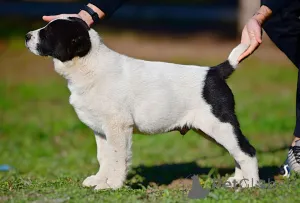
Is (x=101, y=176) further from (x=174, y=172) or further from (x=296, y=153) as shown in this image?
(x=296, y=153)

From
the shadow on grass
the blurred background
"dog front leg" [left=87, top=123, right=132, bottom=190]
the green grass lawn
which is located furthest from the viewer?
the blurred background

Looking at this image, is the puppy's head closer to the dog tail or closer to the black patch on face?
the black patch on face

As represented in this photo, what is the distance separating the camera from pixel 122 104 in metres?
5.35

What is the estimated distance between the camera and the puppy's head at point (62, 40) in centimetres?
536

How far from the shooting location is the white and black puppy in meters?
5.34

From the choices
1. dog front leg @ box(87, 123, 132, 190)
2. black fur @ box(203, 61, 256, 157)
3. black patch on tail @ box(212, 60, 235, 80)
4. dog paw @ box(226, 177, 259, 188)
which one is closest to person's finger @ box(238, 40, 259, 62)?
black patch on tail @ box(212, 60, 235, 80)

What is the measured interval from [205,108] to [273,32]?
1.57 meters

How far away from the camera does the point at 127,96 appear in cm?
539

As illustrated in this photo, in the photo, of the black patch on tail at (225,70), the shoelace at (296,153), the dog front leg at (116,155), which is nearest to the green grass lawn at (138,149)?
the dog front leg at (116,155)

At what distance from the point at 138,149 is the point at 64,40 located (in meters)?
3.62

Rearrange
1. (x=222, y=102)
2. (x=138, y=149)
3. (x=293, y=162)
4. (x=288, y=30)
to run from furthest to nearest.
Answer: (x=138, y=149) < (x=288, y=30) < (x=293, y=162) < (x=222, y=102)

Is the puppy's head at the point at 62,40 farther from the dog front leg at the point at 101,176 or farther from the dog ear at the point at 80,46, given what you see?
the dog front leg at the point at 101,176

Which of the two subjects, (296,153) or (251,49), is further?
(296,153)

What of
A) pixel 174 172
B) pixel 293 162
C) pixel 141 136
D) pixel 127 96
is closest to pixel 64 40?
pixel 127 96
